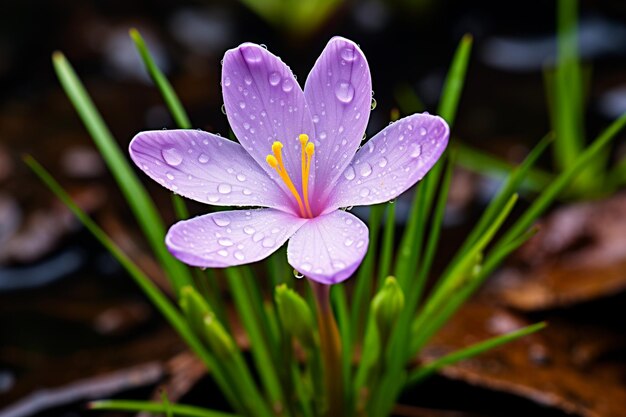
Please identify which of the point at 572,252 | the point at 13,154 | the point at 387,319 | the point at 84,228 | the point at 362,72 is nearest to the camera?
the point at 362,72

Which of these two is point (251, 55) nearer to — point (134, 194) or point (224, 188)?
point (224, 188)

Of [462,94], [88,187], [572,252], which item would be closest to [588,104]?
[462,94]

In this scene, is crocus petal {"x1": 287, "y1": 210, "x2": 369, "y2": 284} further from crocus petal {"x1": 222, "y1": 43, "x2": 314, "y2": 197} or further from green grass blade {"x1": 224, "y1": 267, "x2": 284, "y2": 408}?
green grass blade {"x1": 224, "y1": 267, "x2": 284, "y2": 408}

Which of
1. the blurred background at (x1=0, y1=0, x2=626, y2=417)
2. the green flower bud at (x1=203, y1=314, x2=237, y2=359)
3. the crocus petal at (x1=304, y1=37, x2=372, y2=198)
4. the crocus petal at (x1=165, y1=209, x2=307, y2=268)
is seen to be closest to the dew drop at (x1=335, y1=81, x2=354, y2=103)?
the crocus petal at (x1=304, y1=37, x2=372, y2=198)

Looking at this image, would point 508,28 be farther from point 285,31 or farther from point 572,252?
point 572,252

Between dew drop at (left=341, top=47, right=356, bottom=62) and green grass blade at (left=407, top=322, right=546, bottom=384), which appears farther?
green grass blade at (left=407, top=322, right=546, bottom=384)

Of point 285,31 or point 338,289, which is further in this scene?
point 285,31
